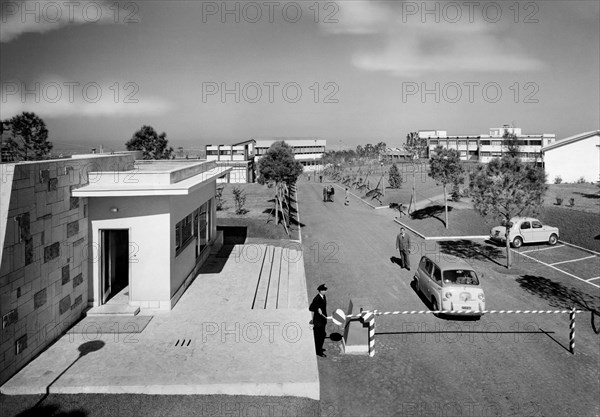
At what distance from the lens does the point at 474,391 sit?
911 centimetres

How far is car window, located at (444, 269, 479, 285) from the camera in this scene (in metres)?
13.2

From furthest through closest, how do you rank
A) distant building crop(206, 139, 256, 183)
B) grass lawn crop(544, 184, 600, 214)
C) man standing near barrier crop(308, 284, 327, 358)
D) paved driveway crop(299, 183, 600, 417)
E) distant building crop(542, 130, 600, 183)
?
1. distant building crop(206, 139, 256, 183)
2. distant building crop(542, 130, 600, 183)
3. grass lawn crop(544, 184, 600, 214)
4. man standing near barrier crop(308, 284, 327, 358)
5. paved driveway crop(299, 183, 600, 417)

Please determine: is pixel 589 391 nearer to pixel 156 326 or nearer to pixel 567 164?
pixel 156 326

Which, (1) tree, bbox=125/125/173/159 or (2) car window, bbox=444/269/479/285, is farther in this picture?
(1) tree, bbox=125/125/173/159

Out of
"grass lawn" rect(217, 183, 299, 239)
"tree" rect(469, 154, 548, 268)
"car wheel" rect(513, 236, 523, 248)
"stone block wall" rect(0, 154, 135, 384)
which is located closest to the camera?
"stone block wall" rect(0, 154, 135, 384)

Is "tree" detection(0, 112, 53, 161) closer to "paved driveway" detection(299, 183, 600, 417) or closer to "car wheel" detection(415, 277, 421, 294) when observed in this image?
"paved driveway" detection(299, 183, 600, 417)

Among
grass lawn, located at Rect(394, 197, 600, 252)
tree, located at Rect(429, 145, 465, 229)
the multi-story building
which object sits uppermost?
the multi-story building

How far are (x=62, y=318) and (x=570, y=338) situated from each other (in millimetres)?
13420

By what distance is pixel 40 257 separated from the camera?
964cm

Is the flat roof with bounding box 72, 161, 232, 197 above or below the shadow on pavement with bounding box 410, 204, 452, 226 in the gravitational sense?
above

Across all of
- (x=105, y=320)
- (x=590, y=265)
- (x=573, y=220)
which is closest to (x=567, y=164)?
(x=573, y=220)

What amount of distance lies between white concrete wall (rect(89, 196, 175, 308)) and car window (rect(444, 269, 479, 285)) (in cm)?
866

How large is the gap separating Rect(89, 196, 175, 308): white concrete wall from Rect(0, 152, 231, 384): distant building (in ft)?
0.09

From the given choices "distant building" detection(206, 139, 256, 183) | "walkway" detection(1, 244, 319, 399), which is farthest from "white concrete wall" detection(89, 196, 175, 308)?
"distant building" detection(206, 139, 256, 183)
